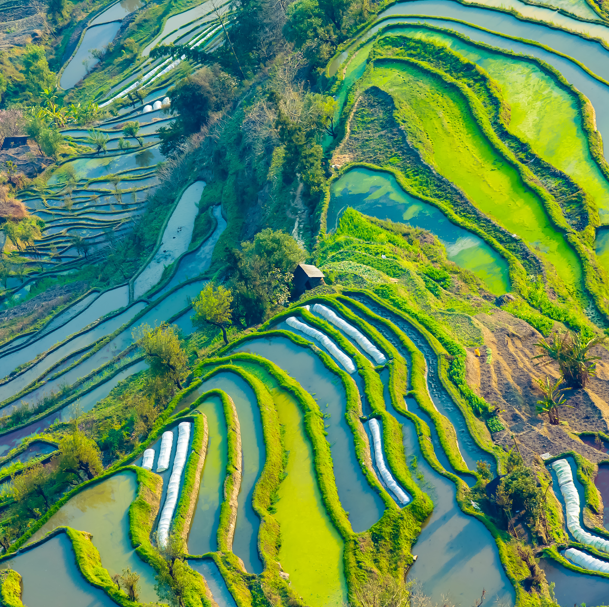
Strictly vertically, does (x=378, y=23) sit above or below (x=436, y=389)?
above

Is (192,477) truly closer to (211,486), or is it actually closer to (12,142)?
(211,486)

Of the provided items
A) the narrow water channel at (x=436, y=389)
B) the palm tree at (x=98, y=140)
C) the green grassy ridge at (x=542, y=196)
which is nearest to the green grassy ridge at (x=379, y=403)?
the narrow water channel at (x=436, y=389)

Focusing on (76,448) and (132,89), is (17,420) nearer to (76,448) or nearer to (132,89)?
(76,448)

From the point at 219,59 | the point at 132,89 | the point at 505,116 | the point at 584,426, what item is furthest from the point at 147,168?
the point at 584,426

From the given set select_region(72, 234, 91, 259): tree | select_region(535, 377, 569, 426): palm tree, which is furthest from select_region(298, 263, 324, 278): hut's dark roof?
select_region(72, 234, 91, 259): tree

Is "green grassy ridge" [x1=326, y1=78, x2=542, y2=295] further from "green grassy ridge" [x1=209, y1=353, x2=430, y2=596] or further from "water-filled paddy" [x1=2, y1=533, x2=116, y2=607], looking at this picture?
"water-filled paddy" [x1=2, y1=533, x2=116, y2=607]

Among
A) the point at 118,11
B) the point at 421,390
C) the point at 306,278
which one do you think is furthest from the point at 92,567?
the point at 118,11
